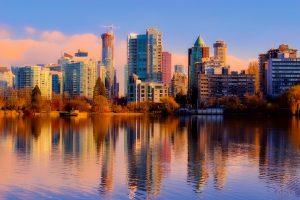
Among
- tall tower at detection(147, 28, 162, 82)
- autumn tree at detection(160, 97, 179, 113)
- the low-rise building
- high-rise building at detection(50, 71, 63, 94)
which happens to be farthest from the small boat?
high-rise building at detection(50, 71, 63, 94)

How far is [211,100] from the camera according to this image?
111688mm

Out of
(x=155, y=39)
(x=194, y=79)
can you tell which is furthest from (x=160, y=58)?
(x=194, y=79)

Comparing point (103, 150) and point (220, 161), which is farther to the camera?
point (103, 150)

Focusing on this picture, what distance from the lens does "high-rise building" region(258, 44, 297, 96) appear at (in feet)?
388

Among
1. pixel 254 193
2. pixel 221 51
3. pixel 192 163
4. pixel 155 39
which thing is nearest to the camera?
pixel 254 193

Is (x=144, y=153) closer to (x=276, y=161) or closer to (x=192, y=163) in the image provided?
(x=192, y=163)

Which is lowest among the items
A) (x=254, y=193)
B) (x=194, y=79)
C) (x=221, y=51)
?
(x=254, y=193)

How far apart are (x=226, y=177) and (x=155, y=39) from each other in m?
135

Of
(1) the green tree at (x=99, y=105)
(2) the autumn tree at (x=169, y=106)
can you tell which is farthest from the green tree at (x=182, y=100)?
(1) the green tree at (x=99, y=105)

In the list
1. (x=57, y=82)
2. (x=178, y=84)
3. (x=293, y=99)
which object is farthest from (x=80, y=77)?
(x=293, y=99)

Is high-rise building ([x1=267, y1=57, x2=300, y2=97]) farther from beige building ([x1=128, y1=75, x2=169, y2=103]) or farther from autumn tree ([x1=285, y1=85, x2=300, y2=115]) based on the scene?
beige building ([x1=128, y1=75, x2=169, y2=103])

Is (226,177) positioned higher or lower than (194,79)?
lower

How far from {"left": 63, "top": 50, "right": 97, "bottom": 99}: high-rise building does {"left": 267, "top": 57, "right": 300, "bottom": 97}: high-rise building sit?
188 ft

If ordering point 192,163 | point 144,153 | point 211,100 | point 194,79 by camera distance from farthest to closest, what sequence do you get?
point 194,79 < point 211,100 < point 144,153 < point 192,163
